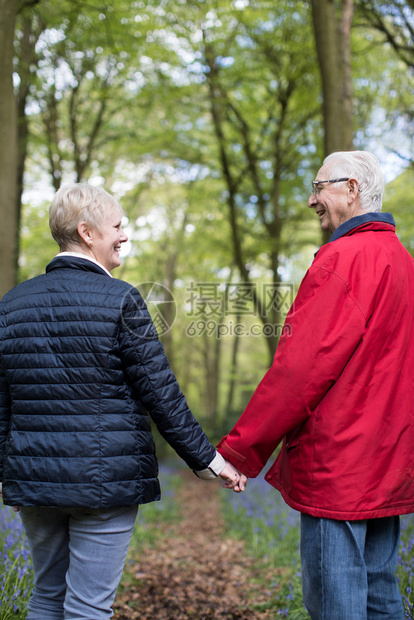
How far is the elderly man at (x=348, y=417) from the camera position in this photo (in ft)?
6.87

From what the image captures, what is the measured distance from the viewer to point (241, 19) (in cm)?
973

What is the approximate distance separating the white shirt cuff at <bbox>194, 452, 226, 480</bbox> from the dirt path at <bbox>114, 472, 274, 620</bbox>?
70.7 inches

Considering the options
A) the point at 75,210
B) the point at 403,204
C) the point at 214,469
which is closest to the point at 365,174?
the point at 75,210

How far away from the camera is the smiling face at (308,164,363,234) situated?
2.47 metres

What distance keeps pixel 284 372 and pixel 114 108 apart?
33.8ft

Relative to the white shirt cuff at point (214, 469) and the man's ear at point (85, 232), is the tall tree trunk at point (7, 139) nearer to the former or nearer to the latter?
the man's ear at point (85, 232)

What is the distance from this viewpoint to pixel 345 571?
6.81 ft

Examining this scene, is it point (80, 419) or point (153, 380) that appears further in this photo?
point (153, 380)

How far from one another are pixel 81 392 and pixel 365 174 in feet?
5.40

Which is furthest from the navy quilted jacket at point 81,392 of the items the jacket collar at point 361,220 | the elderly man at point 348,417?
the jacket collar at point 361,220

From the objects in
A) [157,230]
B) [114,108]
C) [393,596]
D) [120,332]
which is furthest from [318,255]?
[157,230]

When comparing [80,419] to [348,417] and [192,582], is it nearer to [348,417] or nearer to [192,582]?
[348,417]

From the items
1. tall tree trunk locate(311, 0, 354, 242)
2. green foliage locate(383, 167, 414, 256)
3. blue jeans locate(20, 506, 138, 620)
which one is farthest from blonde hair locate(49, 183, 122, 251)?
green foliage locate(383, 167, 414, 256)

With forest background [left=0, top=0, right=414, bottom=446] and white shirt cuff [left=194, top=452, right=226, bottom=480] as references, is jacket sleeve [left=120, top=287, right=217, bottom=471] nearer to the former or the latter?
white shirt cuff [left=194, top=452, right=226, bottom=480]
